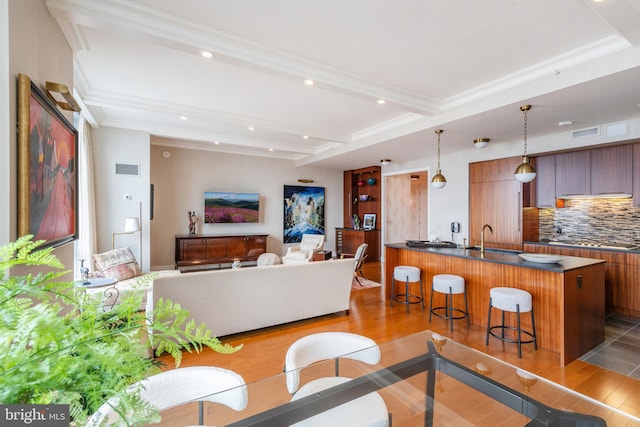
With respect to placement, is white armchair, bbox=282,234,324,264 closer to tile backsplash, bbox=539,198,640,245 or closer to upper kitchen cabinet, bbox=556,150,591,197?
tile backsplash, bbox=539,198,640,245

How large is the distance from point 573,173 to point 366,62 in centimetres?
383

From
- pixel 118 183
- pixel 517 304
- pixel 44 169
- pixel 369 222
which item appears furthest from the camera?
pixel 369 222

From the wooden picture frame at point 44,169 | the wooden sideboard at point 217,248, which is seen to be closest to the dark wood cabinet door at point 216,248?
the wooden sideboard at point 217,248

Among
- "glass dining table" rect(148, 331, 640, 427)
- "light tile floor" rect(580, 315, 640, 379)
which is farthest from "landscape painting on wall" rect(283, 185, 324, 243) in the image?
"glass dining table" rect(148, 331, 640, 427)

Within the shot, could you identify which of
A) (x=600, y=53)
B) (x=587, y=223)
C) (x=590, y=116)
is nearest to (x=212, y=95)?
(x=600, y=53)

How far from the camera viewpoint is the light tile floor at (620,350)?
268 centimetres

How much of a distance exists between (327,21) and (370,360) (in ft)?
8.12

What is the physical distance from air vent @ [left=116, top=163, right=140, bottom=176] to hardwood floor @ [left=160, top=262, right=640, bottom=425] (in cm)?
353

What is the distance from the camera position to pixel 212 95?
411cm

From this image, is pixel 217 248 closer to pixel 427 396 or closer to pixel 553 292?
pixel 427 396

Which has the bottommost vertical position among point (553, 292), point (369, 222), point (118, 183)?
point (553, 292)

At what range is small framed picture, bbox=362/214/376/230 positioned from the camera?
845 centimetres

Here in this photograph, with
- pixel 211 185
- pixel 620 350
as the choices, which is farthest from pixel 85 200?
pixel 620 350

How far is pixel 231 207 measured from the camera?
7.42m
